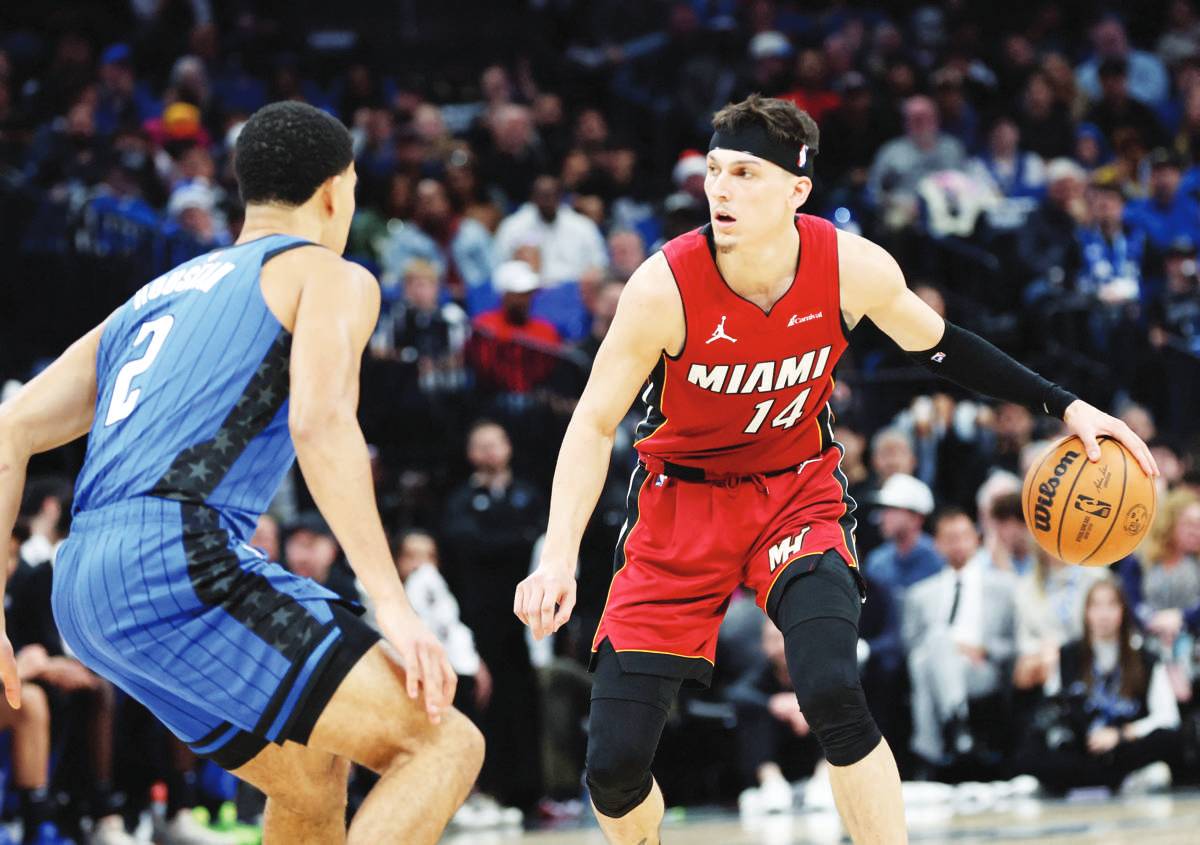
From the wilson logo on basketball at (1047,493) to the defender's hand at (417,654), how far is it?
2.52 metres

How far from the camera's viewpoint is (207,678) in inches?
143

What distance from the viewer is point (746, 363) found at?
4.96 meters

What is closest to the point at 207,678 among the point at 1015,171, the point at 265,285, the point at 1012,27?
the point at 265,285

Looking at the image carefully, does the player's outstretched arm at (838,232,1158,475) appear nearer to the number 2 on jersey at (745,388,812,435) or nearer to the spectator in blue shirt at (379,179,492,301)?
the number 2 on jersey at (745,388,812,435)

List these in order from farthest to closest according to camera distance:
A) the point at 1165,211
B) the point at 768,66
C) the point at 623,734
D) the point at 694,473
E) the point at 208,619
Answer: the point at 768,66, the point at 1165,211, the point at 694,473, the point at 623,734, the point at 208,619

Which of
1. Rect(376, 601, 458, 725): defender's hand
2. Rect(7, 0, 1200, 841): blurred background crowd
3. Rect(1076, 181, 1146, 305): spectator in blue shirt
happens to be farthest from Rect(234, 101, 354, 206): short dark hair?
Rect(1076, 181, 1146, 305): spectator in blue shirt

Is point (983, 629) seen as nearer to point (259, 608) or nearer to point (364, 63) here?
point (259, 608)

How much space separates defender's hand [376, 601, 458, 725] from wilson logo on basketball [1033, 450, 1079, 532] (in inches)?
99.4

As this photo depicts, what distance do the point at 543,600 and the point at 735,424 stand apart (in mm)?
1064

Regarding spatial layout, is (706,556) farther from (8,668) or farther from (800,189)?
(8,668)

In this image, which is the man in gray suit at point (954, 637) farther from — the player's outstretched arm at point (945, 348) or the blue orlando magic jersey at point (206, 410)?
the blue orlando magic jersey at point (206, 410)

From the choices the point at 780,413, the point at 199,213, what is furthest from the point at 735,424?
the point at 199,213

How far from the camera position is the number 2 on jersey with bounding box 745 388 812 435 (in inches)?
198

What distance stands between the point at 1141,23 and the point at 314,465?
53.5ft
